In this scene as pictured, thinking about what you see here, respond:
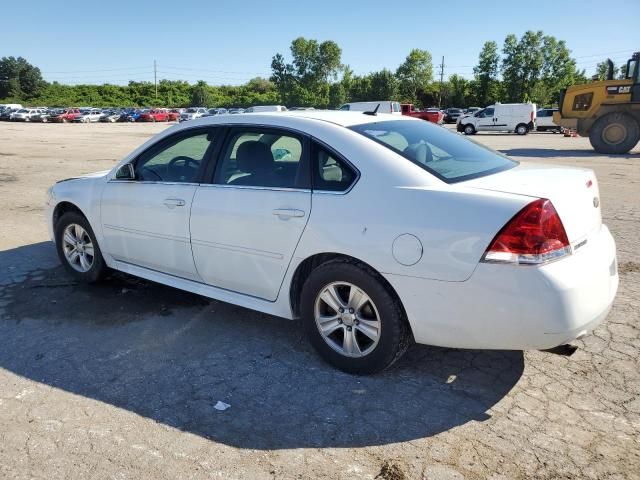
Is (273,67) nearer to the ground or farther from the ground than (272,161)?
farther from the ground

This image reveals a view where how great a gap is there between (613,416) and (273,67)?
101 m

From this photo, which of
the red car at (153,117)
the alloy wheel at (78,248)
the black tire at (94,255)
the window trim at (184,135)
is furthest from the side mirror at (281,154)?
the red car at (153,117)

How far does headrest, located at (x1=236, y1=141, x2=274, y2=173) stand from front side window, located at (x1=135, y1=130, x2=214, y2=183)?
315 mm

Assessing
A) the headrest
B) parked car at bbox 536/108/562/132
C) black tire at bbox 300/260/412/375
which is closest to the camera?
black tire at bbox 300/260/412/375

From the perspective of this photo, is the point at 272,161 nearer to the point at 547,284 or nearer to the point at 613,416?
the point at 547,284

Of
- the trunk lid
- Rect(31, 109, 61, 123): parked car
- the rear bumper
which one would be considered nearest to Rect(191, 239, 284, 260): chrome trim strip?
the rear bumper

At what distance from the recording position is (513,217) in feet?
8.59

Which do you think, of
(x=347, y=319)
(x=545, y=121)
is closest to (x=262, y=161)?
(x=347, y=319)

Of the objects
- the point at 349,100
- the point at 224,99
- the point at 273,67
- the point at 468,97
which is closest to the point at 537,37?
the point at 468,97

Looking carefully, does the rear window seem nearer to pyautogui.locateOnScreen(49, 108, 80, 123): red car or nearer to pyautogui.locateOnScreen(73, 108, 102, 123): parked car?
pyautogui.locateOnScreen(73, 108, 102, 123): parked car

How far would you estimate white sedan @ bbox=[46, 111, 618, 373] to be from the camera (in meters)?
2.66

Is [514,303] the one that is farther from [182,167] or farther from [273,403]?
[182,167]

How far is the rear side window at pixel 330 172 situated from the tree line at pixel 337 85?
2983 inches

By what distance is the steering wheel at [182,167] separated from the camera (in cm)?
391
